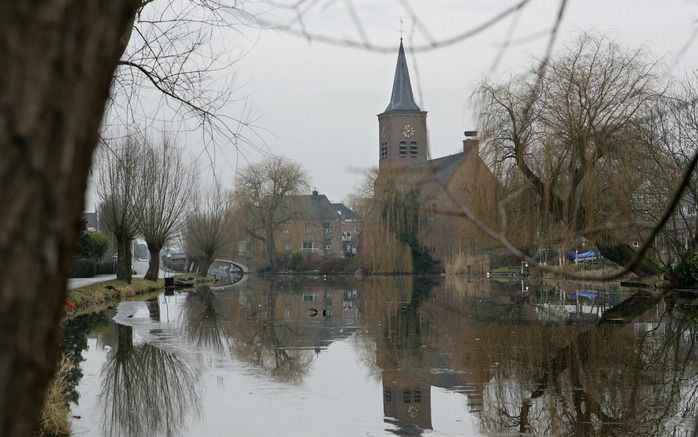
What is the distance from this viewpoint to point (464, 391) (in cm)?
1173

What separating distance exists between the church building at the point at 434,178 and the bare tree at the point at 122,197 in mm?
10306

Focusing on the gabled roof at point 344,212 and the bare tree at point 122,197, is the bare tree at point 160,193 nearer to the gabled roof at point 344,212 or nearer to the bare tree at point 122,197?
the bare tree at point 122,197

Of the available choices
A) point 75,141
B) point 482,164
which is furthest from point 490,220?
point 75,141

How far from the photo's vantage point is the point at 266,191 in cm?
8062

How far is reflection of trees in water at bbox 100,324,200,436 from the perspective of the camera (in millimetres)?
10080

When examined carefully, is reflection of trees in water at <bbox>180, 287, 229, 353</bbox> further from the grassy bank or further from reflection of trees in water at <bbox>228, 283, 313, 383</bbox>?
the grassy bank

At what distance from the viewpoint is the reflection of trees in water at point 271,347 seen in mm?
14156

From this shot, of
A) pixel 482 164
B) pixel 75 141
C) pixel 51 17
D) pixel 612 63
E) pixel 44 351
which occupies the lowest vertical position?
pixel 44 351

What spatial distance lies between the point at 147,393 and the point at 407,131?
84.7 metres

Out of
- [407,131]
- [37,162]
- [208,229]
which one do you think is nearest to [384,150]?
[407,131]

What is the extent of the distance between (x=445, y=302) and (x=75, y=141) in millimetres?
29981

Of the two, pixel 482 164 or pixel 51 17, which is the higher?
pixel 482 164

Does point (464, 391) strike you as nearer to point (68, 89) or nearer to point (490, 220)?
point (68, 89)

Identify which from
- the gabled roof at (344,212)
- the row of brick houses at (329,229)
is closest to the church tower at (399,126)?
the row of brick houses at (329,229)
